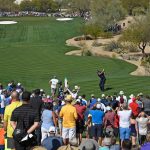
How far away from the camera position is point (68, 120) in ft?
48.4

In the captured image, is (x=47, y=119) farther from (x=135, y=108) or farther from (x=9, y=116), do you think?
(x=135, y=108)

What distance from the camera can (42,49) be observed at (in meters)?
57.4

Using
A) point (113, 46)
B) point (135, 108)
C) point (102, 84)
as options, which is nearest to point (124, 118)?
point (135, 108)

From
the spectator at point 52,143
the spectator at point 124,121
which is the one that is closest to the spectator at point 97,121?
the spectator at point 124,121

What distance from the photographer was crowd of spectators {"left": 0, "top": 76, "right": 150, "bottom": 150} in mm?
10414

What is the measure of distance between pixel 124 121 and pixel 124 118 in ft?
0.42

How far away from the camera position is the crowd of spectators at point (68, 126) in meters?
10.4

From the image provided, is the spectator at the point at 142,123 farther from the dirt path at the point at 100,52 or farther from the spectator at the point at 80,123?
the dirt path at the point at 100,52

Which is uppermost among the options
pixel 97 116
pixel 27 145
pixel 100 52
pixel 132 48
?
pixel 27 145

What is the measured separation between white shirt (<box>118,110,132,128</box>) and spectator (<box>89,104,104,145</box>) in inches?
32.2

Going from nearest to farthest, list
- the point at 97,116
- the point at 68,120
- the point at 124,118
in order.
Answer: the point at 68,120, the point at 124,118, the point at 97,116

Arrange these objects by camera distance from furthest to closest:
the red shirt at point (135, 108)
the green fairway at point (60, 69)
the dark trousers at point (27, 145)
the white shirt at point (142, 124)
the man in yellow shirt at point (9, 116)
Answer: the green fairway at point (60, 69), the red shirt at point (135, 108), the white shirt at point (142, 124), the man in yellow shirt at point (9, 116), the dark trousers at point (27, 145)

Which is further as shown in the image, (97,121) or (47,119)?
(97,121)

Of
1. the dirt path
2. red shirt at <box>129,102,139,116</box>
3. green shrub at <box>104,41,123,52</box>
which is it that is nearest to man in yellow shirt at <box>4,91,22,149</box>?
red shirt at <box>129,102,139,116</box>
